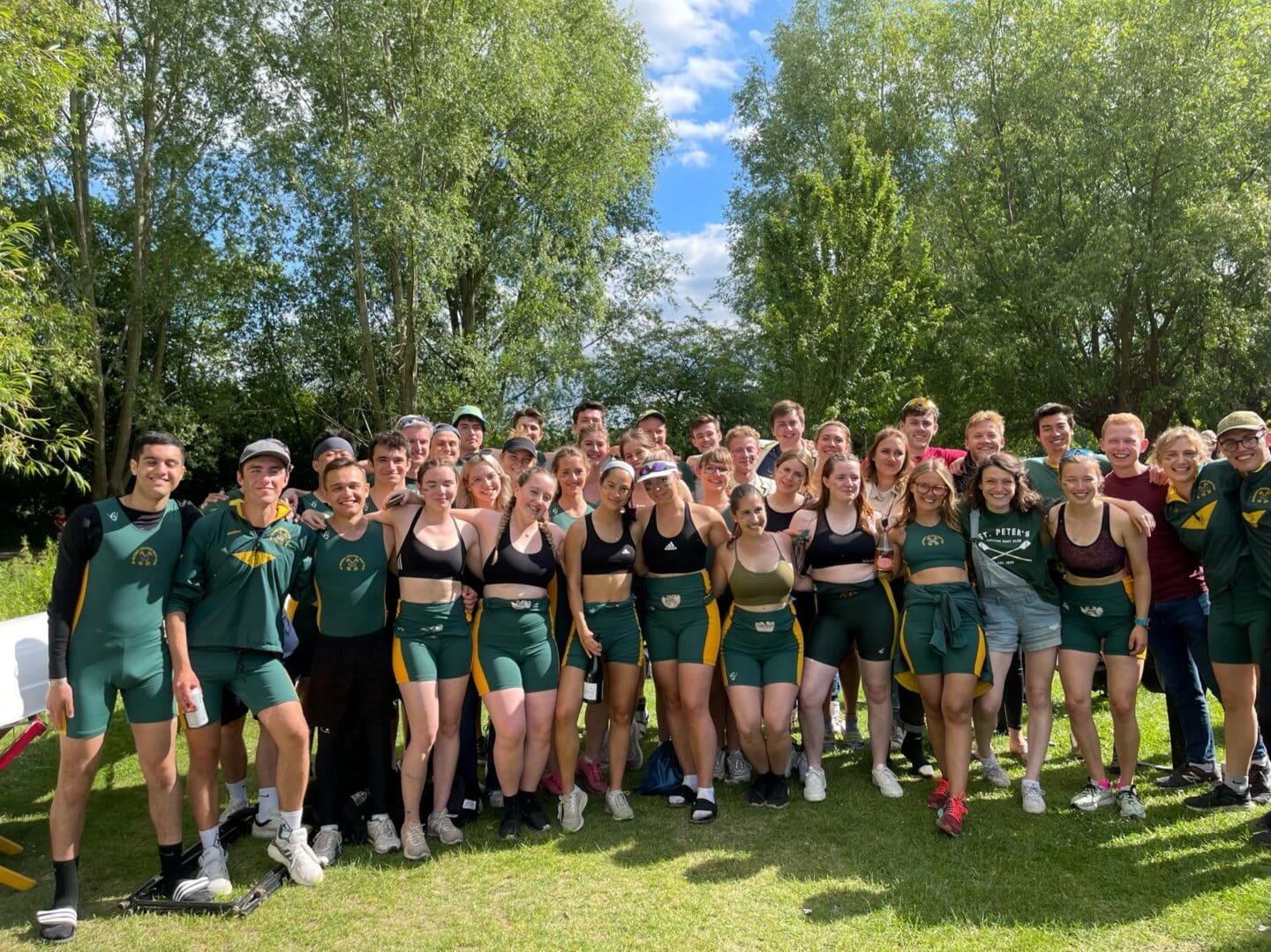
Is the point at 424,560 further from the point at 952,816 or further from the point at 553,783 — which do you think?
the point at 952,816

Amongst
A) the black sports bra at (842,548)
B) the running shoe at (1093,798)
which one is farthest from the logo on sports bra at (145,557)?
the running shoe at (1093,798)

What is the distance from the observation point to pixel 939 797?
4.63 meters

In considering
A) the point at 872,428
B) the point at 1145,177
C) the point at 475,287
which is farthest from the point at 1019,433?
the point at 475,287

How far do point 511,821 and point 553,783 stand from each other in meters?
0.67

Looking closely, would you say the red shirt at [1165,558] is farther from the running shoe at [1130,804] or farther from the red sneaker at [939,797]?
the red sneaker at [939,797]

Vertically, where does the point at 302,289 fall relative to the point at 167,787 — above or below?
above

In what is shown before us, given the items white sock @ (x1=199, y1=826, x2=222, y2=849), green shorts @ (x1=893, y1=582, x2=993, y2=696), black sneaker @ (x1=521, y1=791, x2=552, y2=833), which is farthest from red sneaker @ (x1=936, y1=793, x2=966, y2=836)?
white sock @ (x1=199, y1=826, x2=222, y2=849)

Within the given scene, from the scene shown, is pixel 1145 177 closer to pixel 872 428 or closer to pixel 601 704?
pixel 872 428

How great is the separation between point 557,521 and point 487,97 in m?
14.1

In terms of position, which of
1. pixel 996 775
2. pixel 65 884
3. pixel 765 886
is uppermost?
pixel 65 884

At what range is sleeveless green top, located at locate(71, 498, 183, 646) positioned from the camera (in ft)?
12.3

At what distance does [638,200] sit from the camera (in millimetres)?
25422

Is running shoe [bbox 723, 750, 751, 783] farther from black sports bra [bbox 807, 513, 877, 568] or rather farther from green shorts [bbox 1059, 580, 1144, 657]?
green shorts [bbox 1059, 580, 1144, 657]

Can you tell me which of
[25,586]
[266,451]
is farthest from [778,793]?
[25,586]
